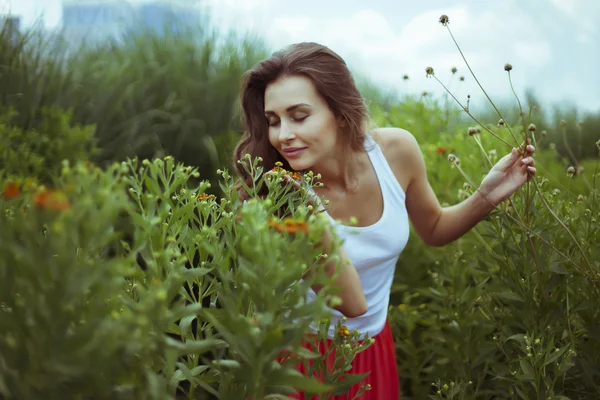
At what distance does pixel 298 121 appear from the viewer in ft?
7.15

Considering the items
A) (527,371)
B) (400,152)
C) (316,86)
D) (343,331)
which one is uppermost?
(316,86)

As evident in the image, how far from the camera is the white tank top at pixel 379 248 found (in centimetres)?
231

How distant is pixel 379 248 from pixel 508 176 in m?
0.47

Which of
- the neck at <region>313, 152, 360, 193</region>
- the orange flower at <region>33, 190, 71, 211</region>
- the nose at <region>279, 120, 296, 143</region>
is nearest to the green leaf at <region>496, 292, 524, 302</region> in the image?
the neck at <region>313, 152, 360, 193</region>

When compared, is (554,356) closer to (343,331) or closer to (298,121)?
(343,331)

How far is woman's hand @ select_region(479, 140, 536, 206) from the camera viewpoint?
217 cm

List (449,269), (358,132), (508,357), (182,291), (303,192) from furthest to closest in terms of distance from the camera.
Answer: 1. (449,269)
2. (358,132)
3. (508,357)
4. (303,192)
5. (182,291)

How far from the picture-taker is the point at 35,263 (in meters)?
0.91

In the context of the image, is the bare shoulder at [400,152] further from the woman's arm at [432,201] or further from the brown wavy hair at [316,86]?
the brown wavy hair at [316,86]

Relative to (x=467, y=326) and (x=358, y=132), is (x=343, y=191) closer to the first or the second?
(x=358, y=132)

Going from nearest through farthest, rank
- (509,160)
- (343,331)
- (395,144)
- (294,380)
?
(294,380) → (343,331) → (509,160) → (395,144)

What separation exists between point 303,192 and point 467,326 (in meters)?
1.18

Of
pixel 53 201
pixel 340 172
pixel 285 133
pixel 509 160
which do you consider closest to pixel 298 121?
pixel 285 133

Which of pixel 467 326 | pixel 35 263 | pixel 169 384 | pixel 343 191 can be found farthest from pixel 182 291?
pixel 467 326
